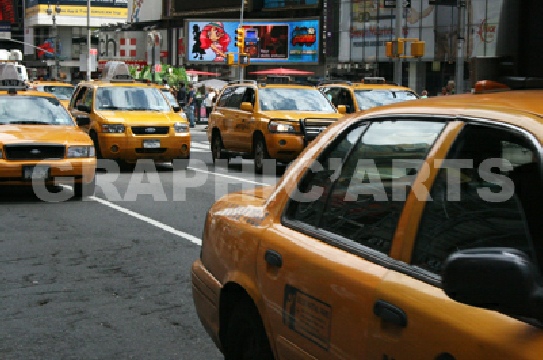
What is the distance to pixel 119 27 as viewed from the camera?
10619 cm

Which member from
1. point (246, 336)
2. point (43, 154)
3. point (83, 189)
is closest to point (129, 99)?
point (83, 189)

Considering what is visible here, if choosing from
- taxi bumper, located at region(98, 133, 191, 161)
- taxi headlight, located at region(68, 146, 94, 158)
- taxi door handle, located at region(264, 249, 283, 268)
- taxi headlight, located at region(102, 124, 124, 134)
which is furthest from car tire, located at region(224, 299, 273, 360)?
taxi headlight, located at region(102, 124, 124, 134)

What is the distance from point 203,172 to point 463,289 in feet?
59.7

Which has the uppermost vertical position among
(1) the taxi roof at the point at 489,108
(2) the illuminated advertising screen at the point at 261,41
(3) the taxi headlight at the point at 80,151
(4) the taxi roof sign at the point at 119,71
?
(2) the illuminated advertising screen at the point at 261,41

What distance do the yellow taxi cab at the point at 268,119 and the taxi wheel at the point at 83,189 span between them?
4941mm

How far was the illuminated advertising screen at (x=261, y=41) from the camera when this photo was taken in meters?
77.6

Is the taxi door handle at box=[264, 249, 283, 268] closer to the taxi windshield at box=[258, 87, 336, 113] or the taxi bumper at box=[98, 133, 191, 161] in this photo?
the taxi bumper at box=[98, 133, 191, 161]

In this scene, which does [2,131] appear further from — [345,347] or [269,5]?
[269,5]

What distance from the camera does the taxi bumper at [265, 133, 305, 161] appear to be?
20.3m

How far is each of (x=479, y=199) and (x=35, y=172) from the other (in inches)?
460

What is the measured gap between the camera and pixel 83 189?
15.4m

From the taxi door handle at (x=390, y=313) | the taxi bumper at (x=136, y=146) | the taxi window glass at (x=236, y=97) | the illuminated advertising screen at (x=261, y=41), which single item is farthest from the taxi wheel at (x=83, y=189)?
the illuminated advertising screen at (x=261, y=41)

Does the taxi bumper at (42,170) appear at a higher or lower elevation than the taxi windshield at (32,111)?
lower

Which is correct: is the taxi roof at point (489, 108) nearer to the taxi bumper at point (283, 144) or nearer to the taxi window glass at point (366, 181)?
the taxi window glass at point (366, 181)
